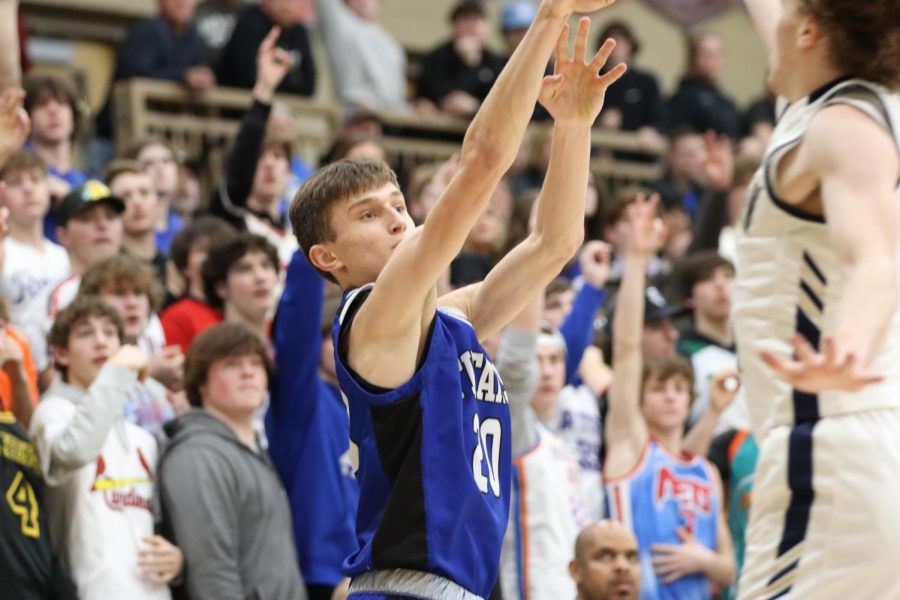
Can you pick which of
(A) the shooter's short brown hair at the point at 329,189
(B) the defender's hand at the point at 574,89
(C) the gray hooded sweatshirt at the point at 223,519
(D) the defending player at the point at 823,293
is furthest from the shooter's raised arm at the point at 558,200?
(C) the gray hooded sweatshirt at the point at 223,519

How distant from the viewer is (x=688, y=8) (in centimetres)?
1884

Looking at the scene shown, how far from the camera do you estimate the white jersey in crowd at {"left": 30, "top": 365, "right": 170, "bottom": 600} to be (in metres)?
6.23

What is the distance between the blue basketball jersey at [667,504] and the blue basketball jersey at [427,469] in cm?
349

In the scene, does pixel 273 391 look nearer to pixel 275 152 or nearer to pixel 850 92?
pixel 275 152

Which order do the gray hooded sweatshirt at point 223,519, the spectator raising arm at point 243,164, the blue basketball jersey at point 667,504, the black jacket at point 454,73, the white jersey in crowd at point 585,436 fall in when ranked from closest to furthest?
the gray hooded sweatshirt at point 223,519
the blue basketball jersey at point 667,504
the white jersey in crowd at point 585,436
the spectator raising arm at point 243,164
the black jacket at point 454,73

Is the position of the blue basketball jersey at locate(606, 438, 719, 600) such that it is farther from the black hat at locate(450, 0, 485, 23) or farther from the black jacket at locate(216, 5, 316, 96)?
the black hat at locate(450, 0, 485, 23)

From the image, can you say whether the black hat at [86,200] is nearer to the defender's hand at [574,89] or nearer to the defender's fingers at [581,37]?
the defender's hand at [574,89]

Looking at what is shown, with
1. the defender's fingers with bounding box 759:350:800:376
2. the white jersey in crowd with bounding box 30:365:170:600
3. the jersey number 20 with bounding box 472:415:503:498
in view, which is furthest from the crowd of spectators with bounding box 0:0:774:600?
the defender's fingers with bounding box 759:350:800:376

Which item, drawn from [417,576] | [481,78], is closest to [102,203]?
[417,576]

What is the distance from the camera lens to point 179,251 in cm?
820

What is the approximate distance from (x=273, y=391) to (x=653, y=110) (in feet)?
27.7

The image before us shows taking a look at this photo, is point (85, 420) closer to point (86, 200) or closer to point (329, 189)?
point (86, 200)

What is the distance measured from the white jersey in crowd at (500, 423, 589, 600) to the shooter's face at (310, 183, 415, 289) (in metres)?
3.33

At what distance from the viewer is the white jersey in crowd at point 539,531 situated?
7320mm
